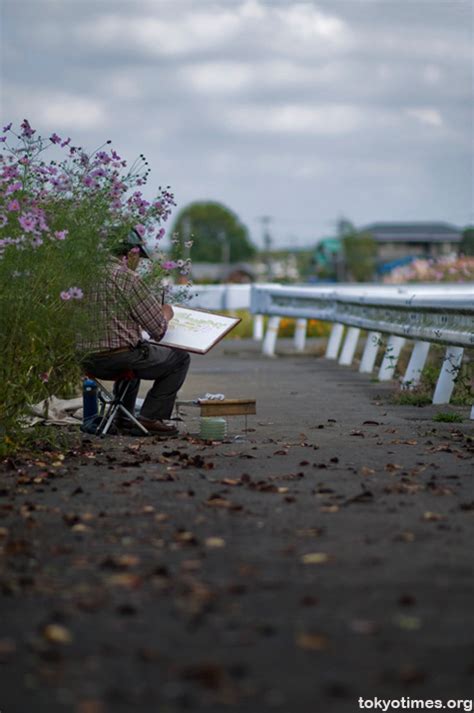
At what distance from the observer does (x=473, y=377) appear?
15.8 meters

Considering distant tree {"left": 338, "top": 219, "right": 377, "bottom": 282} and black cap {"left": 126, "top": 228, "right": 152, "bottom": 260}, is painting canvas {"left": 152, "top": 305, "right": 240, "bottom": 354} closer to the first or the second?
black cap {"left": 126, "top": 228, "right": 152, "bottom": 260}

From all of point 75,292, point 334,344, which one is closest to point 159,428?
point 75,292

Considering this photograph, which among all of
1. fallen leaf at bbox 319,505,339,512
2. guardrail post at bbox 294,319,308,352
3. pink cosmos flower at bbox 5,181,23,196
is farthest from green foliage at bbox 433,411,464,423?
guardrail post at bbox 294,319,308,352

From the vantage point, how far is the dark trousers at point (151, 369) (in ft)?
36.8

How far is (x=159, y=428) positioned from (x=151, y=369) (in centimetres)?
47

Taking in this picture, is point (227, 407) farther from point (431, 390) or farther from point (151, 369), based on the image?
point (431, 390)

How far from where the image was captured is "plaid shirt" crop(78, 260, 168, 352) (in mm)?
10859

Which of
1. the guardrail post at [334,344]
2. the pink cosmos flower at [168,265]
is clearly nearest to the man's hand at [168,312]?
the pink cosmos flower at [168,265]

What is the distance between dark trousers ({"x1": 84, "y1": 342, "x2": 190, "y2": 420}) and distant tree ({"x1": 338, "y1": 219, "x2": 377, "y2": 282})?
163m

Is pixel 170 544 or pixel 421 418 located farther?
pixel 421 418

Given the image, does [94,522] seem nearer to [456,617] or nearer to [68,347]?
[456,617]

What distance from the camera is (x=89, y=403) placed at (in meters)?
11.7

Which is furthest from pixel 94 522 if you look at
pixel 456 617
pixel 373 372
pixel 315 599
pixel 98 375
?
pixel 373 372

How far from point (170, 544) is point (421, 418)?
20.2 ft
